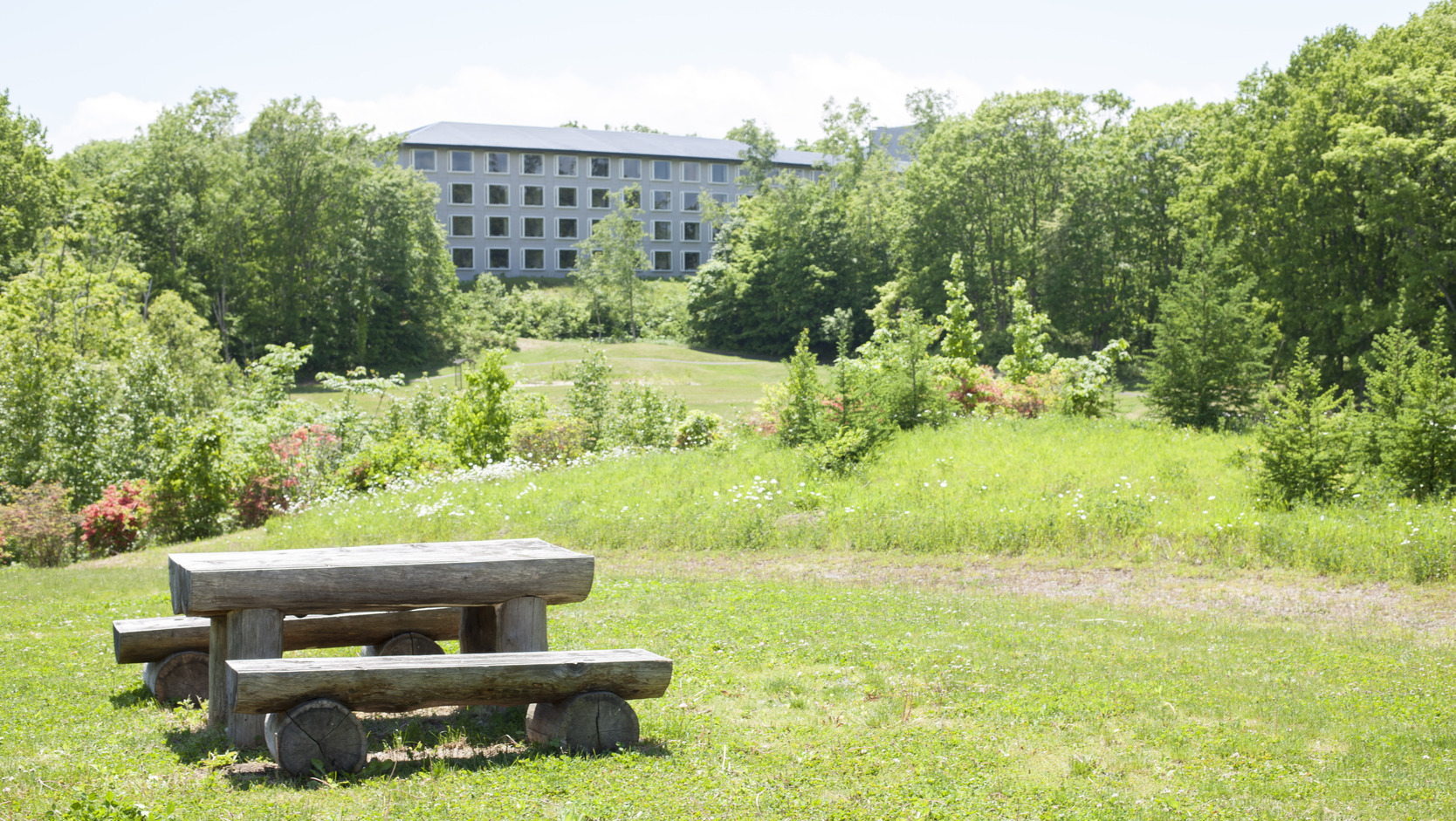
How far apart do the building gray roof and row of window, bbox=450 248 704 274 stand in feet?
23.6

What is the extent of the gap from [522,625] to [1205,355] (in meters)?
16.1

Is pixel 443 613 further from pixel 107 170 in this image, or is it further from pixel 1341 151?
pixel 107 170

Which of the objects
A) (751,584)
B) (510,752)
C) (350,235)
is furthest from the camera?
(350,235)

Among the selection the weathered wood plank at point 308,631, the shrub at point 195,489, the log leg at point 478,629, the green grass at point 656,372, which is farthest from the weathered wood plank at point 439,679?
the green grass at point 656,372

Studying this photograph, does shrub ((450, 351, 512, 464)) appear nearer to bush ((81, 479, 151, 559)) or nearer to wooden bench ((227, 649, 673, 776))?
bush ((81, 479, 151, 559))

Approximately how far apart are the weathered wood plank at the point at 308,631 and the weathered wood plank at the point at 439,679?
1.28m

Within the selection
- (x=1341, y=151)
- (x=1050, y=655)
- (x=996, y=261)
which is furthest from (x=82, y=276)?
(x=996, y=261)

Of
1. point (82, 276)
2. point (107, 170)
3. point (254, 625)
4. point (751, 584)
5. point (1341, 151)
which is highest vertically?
point (107, 170)

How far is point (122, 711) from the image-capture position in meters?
5.41

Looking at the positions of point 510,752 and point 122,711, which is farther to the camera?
point 122,711

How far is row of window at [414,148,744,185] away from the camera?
2815 inches

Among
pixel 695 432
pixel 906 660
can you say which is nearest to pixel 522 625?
pixel 906 660

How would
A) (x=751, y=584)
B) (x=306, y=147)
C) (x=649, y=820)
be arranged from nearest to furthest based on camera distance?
(x=649, y=820)
(x=751, y=584)
(x=306, y=147)

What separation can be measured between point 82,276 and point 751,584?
2426 cm
